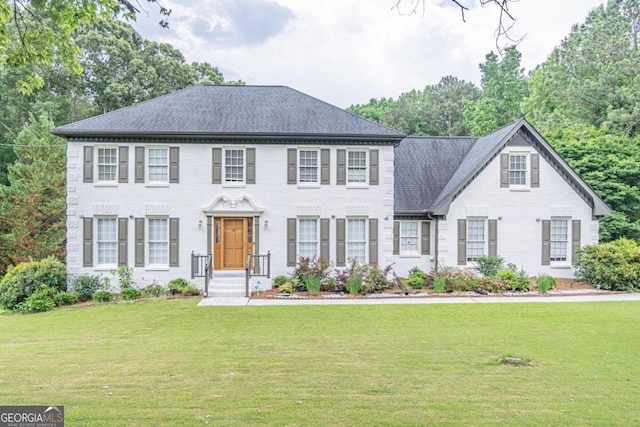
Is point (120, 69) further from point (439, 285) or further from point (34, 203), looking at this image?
point (439, 285)

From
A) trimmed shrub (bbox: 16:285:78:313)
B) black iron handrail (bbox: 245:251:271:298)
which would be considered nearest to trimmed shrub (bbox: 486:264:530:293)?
black iron handrail (bbox: 245:251:271:298)

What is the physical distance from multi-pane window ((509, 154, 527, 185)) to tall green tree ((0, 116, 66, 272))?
22.8 metres

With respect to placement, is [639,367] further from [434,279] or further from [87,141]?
[87,141]

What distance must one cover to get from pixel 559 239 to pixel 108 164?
60.7ft

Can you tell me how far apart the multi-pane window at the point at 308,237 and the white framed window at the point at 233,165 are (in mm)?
2992

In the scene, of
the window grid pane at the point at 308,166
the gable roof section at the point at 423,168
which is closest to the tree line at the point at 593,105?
the gable roof section at the point at 423,168

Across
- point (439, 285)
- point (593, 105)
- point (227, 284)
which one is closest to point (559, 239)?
point (439, 285)

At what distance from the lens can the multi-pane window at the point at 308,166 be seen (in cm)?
1641

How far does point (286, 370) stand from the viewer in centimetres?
646

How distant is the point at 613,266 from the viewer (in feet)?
51.0

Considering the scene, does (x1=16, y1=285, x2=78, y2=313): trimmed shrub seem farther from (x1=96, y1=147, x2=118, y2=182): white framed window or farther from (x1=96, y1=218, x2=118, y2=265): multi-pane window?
(x1=96, y1=147, x2=118, y2=182): white framed window

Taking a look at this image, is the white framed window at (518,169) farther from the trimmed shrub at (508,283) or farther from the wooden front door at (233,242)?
the wooden front door at (233,242)

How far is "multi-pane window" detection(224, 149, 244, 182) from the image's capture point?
53.0 feet

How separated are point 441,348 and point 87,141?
14543 millimetres
